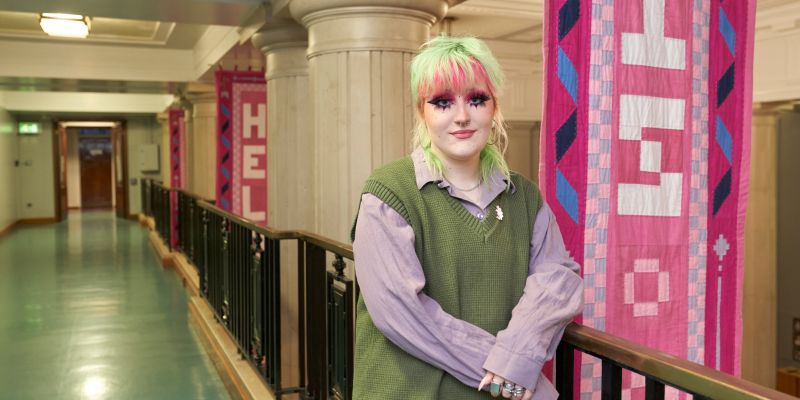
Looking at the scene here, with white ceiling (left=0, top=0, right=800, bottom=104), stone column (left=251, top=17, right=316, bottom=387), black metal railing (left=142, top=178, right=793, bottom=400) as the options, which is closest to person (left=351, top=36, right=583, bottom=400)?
black metal railing (left=142, top=178, right=793, bottom=400)

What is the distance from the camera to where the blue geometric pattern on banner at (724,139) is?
7.16 ft

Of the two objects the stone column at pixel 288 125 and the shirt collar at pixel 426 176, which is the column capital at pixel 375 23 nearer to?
the stone column at pixel 288 125

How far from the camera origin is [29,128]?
1642cm

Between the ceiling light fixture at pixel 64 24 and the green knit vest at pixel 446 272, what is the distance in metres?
5.16

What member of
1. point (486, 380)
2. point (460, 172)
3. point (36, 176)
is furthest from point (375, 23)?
point (36, 176)

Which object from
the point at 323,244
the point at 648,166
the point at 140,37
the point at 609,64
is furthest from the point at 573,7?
the point at 140,37

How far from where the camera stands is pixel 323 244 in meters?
2.85

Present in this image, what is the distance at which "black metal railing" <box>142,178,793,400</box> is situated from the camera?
1246 millimetres

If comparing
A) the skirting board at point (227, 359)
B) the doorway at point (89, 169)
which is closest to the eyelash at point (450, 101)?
the skirting board at point (227, 359)

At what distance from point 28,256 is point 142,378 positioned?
7.16 meters

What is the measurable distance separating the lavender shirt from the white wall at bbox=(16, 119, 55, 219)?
680 inches

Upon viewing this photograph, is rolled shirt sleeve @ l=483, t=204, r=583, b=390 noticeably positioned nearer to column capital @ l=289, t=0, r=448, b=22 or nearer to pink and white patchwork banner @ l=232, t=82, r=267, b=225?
column capital @ l=289, t=0, r=448, b=22

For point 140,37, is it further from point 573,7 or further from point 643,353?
point 643,353

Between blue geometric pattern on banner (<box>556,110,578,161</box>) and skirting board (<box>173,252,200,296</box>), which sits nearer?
blue geometric pattern on banner (<box>556,110,578,161</box>)
